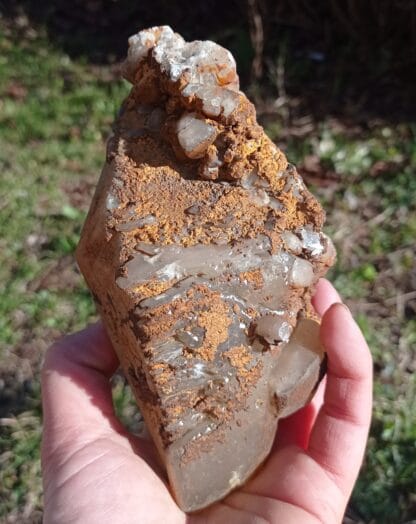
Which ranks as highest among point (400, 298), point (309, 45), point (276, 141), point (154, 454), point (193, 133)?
point (309, 45)

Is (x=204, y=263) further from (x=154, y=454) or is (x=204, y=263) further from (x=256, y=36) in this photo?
(x=256, y=36)

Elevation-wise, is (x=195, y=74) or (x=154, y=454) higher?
(x=195, y=74)

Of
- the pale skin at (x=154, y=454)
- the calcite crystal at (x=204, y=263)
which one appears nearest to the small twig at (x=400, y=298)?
the pale skin at (x=154, y=454)

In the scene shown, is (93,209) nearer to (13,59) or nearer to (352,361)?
(352,361)

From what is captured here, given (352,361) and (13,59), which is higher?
(13,59)

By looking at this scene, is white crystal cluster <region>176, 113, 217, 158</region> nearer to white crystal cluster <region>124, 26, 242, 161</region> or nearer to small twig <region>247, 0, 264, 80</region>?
white crystal cluster <region>124, 26, 242, 161</region>

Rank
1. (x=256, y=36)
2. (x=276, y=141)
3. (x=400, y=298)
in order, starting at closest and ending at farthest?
(x=400, y=298), (x=276, y=141), (x=256, y=36)

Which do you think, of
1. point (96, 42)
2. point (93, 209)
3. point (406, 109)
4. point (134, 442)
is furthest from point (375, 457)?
point (96, 42)

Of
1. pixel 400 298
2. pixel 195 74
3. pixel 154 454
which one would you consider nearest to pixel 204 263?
pixel 195 74
